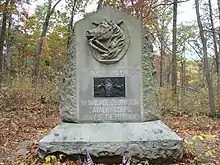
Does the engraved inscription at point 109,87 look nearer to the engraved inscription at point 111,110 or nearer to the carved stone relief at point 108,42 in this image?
the engraved inscription at point 111,110

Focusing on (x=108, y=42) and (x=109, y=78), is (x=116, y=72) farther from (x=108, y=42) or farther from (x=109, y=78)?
(x=108, y=42)

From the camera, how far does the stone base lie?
5320 millimetres

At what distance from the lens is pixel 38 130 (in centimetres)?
912

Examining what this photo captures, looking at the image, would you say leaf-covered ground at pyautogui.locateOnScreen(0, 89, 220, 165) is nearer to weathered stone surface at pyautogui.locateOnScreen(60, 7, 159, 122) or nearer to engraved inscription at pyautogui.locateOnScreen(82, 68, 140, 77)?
A: weathered stone surface at pyautogui.locateOnScreen(60, 7, 159, 122)

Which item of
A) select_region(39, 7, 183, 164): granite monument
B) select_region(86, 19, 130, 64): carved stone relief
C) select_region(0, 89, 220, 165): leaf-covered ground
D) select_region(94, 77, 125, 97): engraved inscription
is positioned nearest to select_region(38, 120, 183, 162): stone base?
A: select_region(39, 7, 183, 164): granite monument

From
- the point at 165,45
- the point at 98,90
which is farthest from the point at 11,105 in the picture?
the point at 165,45

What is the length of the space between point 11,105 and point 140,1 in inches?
348

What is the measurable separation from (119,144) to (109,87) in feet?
3.39

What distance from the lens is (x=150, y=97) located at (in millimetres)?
5863

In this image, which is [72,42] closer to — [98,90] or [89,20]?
[89,20]

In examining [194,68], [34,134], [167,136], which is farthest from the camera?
[194,68]

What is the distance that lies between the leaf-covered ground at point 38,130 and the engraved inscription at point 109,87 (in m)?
1.47


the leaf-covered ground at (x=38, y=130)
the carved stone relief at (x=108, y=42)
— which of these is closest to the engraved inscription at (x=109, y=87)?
the carved stone relief at (x=108, y=42)

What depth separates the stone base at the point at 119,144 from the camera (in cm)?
532
